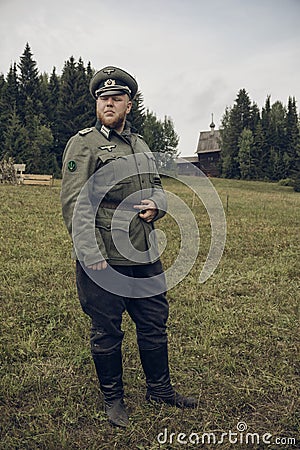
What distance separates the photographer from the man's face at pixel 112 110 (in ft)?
9.46

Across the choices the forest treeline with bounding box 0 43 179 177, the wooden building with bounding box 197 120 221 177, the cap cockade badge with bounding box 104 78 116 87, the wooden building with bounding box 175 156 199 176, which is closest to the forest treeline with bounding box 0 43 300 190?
the forest treeline with bounding box 0 43 179 177

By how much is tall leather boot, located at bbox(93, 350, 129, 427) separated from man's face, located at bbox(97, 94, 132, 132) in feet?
4.83

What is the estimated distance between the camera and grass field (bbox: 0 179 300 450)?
2.91 m

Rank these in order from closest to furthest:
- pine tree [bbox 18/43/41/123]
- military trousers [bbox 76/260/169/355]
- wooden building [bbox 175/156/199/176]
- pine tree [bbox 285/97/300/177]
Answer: military trousers [bbox 76/260/169/355], wooden building [bbox 175/156/199/176], pine tree [bbox 18/43/41/123], pine tree [bbox 285/97/300/177]

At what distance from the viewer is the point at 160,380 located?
321 cm

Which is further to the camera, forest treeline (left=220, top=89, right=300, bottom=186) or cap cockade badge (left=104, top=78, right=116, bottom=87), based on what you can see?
forest treeline (left=220, top=89, right=300, bottom=186)

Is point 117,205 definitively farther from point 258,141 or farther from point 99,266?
point 258,141

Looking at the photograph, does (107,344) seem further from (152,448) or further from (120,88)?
(120,88)

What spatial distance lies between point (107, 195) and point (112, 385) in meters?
1.27

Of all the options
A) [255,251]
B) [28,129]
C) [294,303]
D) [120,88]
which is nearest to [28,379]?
[120,88]

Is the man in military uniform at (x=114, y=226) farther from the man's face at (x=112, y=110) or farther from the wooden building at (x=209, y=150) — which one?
the wooden building at (x=209, y=150)

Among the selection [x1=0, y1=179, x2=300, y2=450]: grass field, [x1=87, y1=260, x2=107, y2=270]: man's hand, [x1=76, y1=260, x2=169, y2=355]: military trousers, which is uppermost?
[x1=87, y1=260, x2=107, y2=270]: man's hand

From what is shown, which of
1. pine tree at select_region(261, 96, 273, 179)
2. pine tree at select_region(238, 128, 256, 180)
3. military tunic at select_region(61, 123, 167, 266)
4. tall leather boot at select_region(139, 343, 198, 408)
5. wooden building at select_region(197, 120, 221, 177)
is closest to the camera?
military tunic at select_region(61, 123, 167, 266)

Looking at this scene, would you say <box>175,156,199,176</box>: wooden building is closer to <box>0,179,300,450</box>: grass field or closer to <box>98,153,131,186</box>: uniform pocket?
<box>98,153,131,186</box>: uniform pocket
